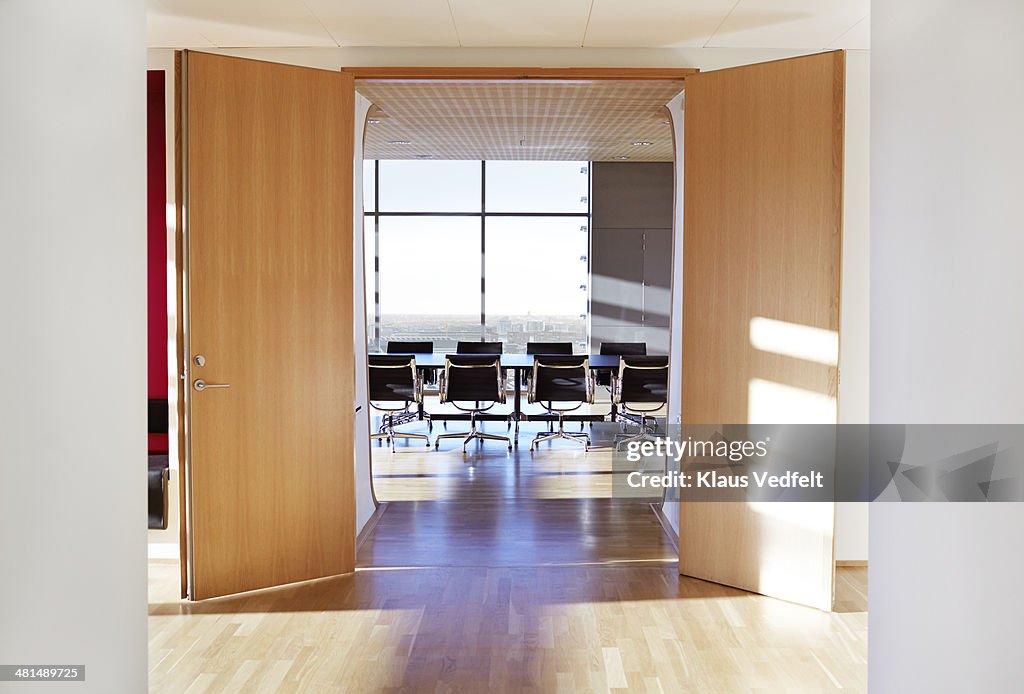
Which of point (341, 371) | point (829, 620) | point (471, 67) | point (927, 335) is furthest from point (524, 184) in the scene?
point (927, 335)

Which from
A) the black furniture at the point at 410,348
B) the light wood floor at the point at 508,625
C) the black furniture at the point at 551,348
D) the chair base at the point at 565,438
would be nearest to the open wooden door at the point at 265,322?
the light wood floor at the point at 508,625

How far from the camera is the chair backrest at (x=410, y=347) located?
8.87 meters

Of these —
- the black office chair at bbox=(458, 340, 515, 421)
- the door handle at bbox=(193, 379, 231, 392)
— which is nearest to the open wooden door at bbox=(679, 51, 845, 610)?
the door handle at bbox=(193, 379, 231, 392)

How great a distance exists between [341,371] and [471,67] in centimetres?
190

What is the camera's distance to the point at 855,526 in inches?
166

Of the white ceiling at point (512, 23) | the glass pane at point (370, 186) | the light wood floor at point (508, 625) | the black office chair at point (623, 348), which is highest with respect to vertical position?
the glass pane at point (370, 186)

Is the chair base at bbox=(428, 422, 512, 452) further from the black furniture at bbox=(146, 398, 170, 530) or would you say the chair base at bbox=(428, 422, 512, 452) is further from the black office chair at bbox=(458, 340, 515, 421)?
the black furniture at bbox=(146, 398, 170, 530)

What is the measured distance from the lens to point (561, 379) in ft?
23.7

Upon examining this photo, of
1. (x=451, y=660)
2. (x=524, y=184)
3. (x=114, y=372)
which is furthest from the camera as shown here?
(x=524, y=184)

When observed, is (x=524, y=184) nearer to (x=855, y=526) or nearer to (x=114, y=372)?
(x=855, y=526)

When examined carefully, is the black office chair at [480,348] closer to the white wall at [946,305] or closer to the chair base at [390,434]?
the chair base at [390,434]

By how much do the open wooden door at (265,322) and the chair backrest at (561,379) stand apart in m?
3.37

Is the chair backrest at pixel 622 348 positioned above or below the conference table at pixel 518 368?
above

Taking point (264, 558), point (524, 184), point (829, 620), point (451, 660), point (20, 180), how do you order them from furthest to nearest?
point (524, 184), point (264, 558), point (829, 620), point (451, 660), point (20, 180)
